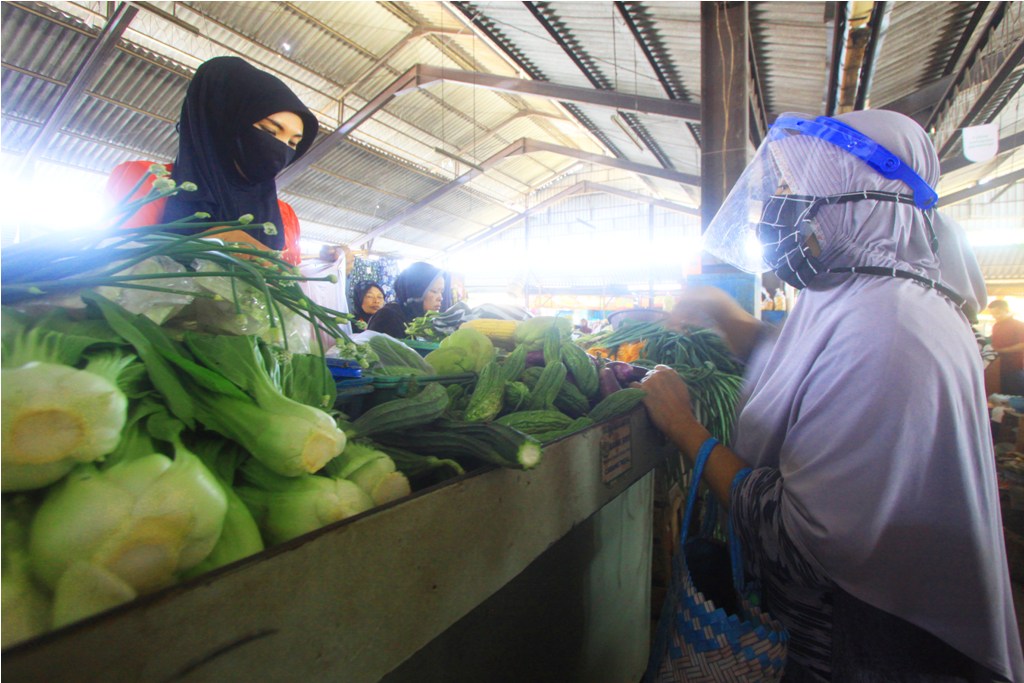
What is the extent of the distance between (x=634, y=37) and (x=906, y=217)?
479 cm

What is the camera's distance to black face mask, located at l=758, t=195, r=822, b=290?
1691 mm

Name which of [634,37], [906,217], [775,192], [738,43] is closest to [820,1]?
[738,43]

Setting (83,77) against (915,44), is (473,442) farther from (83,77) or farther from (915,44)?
(83,77)

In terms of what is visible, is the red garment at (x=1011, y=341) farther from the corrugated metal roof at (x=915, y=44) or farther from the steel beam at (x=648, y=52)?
the steel beam at (x=648, y=52)

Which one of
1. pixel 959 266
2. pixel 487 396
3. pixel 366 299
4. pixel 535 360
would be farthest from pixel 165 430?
pixel 366 299

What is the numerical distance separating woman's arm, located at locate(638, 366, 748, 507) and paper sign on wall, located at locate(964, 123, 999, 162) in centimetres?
407

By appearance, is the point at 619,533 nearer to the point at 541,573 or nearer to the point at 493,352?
the point at 541,573

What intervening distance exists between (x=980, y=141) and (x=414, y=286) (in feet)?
16.2

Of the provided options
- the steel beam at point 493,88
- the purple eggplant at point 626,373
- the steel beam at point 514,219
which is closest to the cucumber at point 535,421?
the purple eggplant at point 626,373

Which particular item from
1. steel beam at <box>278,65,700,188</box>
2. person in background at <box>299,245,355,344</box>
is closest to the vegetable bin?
person in background at <box>299,245,355,344</box>

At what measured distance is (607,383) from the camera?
6.40ft

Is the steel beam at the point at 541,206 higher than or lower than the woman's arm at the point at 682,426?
higher

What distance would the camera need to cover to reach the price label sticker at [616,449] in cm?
146

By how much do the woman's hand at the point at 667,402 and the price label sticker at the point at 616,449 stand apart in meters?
0.20
